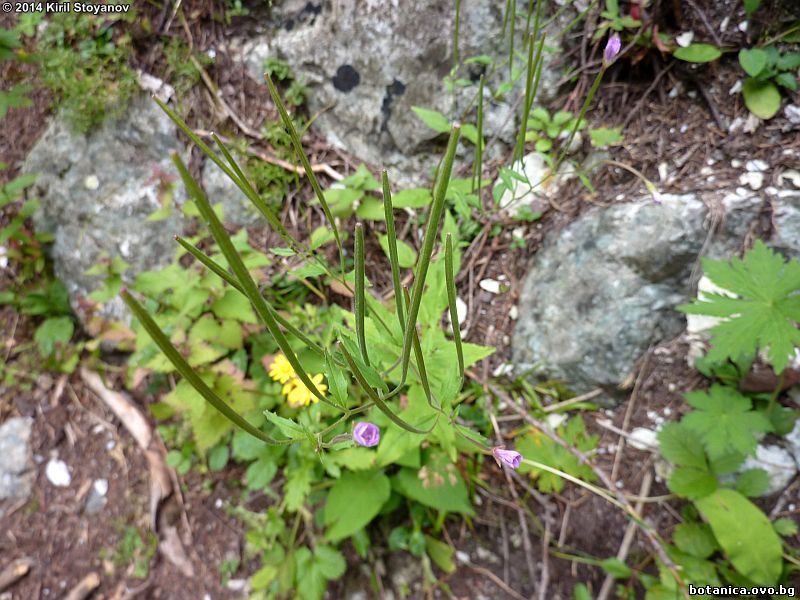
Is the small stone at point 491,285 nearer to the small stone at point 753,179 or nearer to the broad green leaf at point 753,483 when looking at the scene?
the small stone at point 753,179

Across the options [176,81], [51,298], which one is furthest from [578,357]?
[51,298]

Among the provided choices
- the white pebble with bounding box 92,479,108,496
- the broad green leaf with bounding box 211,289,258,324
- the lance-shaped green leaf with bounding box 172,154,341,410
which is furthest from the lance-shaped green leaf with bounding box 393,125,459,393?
the white pebble with bounding box 92,479,108,496

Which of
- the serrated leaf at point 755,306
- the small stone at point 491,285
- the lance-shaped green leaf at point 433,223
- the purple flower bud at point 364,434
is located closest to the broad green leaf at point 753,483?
the serrated leaf at point 755,306

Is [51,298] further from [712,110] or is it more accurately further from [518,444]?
[712,110]

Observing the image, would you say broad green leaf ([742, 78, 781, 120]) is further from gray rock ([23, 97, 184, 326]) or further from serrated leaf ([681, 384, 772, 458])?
gray rock ([23, 97, 184, 326])

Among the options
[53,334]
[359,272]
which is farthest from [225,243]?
[53,334]
